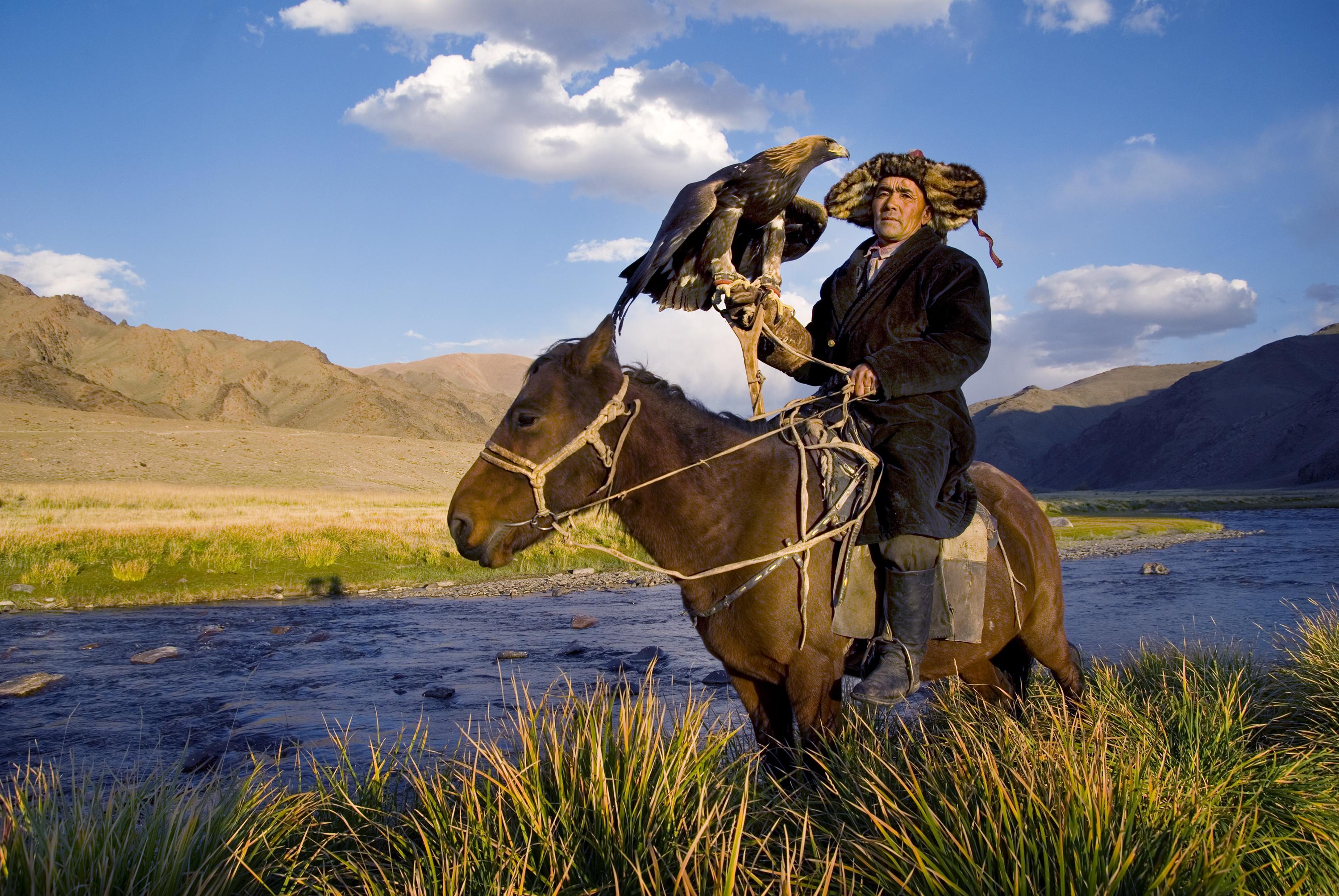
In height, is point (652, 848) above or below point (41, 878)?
above

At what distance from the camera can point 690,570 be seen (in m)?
4.29

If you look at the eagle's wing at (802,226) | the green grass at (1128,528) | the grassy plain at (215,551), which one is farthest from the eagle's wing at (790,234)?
the green grass at (1128,528)

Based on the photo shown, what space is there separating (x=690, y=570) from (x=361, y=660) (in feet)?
33.1

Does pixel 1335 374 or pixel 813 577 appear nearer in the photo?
pixel 813 577

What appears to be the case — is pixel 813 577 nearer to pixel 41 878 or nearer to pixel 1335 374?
pixel 41 878

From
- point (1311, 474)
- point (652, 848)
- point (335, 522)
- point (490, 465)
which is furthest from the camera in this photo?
point (1311, 474)

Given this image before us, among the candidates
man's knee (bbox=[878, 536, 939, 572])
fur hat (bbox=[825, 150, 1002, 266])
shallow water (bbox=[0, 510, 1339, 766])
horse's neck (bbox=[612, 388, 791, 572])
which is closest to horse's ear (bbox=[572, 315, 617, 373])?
horse's neck (bbox=[612, 388, 791, 572])

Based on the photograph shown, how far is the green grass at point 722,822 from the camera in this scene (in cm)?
283

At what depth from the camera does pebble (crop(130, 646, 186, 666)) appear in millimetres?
12180

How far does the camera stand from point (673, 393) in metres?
4.58

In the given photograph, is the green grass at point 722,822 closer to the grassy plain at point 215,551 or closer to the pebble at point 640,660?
the grassy plain at point 215,551

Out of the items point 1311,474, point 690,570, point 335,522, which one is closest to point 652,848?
point 690,570

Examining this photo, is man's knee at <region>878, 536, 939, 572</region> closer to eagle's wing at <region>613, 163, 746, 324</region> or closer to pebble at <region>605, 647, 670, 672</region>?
eagle's wing at <region>613, 163, 746, 324</region>

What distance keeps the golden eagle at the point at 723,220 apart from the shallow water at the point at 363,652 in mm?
2739
